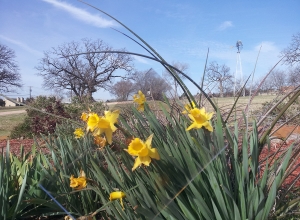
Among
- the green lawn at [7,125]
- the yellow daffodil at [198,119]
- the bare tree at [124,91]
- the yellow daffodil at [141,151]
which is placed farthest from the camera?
the green lawn at [7,125]

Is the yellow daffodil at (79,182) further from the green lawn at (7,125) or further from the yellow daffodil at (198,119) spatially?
the green lawn at (7,125)

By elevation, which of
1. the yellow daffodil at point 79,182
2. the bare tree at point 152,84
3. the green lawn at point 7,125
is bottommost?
the green lawn at point 7,125

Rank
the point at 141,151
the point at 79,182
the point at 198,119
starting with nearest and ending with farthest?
the point at 141,151 → the point at 198,119 → the point at 79,182

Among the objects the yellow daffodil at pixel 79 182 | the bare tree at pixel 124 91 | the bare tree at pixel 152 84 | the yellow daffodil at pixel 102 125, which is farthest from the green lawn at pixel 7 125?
the yellow daffodil at pixel 102 125

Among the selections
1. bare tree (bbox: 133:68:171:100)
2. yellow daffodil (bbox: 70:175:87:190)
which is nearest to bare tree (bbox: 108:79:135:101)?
bare tree (bbox: 133:68:171:100)

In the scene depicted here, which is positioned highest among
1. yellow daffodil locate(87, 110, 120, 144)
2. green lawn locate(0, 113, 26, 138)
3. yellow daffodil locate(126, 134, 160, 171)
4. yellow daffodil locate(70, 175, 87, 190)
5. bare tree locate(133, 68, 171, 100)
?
bare tree locate(133, 68, 171, 100)

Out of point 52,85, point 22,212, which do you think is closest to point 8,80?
point 52,85

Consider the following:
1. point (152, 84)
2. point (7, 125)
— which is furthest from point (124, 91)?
point (7, 125)

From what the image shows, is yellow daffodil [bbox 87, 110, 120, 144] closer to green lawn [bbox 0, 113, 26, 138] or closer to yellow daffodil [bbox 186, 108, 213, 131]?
yellow daffodil [bbox 186, 108, 213, 131]

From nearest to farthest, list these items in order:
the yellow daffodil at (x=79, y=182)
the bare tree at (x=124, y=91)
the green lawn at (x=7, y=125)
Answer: the yellow daffodil at (x=79, y=182) < the bare tree at (x=124, y=91) < the green lawn at (x=7, y=125)

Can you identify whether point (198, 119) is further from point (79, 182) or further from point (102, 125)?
point (79, 182)

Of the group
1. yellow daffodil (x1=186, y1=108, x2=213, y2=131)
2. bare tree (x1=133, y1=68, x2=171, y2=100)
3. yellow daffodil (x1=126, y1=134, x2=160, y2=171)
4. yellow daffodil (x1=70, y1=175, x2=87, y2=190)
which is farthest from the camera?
bare tree (x1=133, y1=68, x2=171, y2=100)

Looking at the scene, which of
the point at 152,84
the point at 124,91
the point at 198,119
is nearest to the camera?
the point at 198,119

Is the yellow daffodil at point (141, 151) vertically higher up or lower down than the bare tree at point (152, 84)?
lower down
